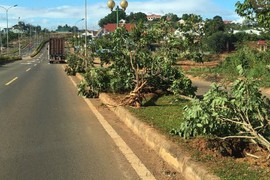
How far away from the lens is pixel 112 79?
44.7 ft

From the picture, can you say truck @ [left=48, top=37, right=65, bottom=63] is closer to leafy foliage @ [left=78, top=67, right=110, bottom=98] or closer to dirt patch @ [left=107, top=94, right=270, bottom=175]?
leafy foliage @ [left=78, top=67, right=110, bottom=98]

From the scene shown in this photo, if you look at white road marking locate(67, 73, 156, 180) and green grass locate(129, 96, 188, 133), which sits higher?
green grass locate(129, 96, 188, 133)

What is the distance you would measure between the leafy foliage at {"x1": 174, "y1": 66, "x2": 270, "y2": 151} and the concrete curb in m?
0.50

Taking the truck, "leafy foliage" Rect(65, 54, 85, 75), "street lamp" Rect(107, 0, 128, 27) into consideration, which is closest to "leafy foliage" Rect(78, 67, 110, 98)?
"street lamp" Rect(107, 0, 128, 27)

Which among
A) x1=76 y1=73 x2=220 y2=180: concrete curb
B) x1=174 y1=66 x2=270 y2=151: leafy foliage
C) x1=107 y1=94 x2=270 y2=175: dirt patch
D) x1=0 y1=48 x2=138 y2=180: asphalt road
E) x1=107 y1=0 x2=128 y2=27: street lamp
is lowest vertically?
x1=0 y1=48 x2=138 y2=180: asphalt road

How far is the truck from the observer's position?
5725 centimetres

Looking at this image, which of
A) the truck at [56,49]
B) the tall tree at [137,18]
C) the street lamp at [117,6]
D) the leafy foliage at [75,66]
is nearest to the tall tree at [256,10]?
the tall tree at [137,18]

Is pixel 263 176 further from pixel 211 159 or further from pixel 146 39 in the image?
pixel 146 39

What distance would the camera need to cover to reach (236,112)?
5859mm

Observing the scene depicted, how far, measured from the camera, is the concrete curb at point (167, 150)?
5.18 metres

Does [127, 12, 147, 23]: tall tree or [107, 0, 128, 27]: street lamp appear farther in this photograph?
[107, 0, 128, 27]: street lamp

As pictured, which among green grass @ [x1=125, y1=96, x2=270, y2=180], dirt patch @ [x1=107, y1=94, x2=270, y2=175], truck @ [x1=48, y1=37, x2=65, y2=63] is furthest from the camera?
truck @ [x1=48, y1=37, x2=65, y2=63]

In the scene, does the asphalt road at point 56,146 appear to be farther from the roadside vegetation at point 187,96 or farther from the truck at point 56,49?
the truck at point 56,49

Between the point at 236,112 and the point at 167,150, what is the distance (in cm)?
116
